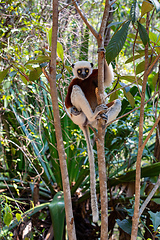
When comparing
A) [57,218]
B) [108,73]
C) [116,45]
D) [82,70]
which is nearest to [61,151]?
[116,45]

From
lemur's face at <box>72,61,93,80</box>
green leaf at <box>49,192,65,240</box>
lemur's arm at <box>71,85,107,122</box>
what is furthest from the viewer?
green leaf at <box>49,192,65,240</box>

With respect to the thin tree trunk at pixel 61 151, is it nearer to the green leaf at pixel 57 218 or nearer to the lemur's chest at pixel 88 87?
the lemur's chest at pixel 88 87

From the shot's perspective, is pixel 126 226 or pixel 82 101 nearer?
pixel 126 226

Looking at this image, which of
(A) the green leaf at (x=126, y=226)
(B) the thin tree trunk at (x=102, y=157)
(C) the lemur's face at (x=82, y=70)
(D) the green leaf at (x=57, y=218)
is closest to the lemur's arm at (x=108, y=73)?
(C) the lemur's face at (x=82, y=70)

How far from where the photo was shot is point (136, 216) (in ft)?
5.40

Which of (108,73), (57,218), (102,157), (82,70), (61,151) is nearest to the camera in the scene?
(102,157)

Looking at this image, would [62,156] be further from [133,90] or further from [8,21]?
[8,21]

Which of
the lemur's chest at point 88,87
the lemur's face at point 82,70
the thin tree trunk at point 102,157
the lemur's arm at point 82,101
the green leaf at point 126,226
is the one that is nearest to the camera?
the thin tree trunk at point 102,157

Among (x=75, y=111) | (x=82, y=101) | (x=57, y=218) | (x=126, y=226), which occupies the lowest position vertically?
(x=57, y=218)

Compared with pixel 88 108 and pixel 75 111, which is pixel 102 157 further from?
pixel 75 111

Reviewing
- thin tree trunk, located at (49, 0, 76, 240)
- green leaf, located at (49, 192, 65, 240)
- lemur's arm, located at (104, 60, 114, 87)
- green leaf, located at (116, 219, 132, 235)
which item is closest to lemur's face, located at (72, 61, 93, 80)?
lemur's arm, located at (104, 60, 114, 87)

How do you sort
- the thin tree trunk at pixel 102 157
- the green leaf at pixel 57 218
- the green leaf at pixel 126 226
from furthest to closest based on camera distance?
1. the green leaf at pixel 57 218
2. the green leaf at pixel 126 226
3. the thin tree trunk at pixel 102 157

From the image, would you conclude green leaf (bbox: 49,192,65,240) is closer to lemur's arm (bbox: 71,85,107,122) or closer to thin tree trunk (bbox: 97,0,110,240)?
lemur's arm (bbox: 71,85,107,122)

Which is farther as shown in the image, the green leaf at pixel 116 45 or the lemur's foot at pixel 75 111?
the lemur's foot at pixel 75 111
